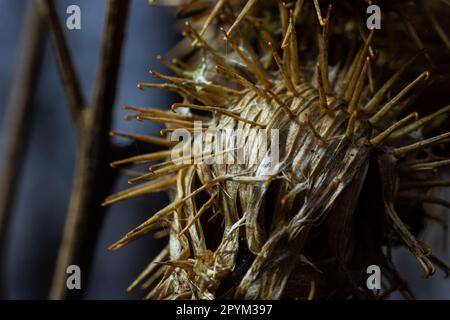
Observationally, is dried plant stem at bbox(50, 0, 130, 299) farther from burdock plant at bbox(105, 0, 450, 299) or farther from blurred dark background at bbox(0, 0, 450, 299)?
blurred dark background at bbox(0, 0, 450, 299)

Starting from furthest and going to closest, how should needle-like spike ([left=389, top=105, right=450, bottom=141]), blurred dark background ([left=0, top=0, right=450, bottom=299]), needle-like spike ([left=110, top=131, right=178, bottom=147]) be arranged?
1. blurred dark background ([left=0, top=0, right=450, bottom=299])
2. needle-like spike ([left=110, top=131, right=178, bottom=147])
3. needle-like spike ([left=389, top=105, right=450, bottom=141])

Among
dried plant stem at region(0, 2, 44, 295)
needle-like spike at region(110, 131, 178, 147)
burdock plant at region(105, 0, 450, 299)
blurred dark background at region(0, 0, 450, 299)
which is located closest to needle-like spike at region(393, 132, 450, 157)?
burdock plant at region(105, 0, 450, 299)

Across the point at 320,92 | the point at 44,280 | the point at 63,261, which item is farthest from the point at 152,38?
the point at 320,92

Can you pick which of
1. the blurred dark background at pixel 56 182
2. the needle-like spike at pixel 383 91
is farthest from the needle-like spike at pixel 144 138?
the blurred dark background at pixel 56 182

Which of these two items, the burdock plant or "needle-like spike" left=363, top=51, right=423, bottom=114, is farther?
"needle-like spike" left=363, top=51, right=423, bottom=114

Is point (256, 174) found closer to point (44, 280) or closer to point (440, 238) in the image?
point (440, 238)

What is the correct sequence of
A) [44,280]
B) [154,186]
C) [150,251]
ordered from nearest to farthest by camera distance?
[154,186] → [150,251] → [44,280]

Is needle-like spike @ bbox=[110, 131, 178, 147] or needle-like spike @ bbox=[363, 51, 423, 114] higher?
needle-like spike @ bbox=[363, 51, 423, 114]

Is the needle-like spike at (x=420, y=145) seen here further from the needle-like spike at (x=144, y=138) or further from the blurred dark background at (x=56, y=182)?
the blurred dark background at (x=56, y=182)
